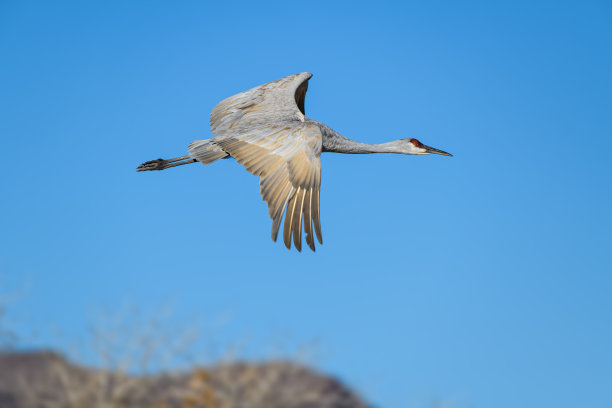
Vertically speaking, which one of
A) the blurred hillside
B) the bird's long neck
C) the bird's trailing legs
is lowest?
the blurred hillside

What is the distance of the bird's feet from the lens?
36.4 feet

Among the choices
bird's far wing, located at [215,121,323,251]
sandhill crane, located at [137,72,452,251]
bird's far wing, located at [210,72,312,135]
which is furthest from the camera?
bird's far wing, located at [210,72,312,135]

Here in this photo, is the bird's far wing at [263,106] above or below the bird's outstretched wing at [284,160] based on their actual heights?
above

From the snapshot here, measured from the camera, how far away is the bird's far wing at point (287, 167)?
792cm

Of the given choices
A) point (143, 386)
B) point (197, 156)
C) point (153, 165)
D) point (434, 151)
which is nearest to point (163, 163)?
point (153, 165)

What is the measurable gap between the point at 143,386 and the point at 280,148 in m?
3.50

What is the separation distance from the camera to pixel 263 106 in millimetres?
11461

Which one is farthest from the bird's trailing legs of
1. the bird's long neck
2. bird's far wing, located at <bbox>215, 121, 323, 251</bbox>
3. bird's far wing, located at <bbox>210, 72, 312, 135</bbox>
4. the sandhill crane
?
the bird's long neck

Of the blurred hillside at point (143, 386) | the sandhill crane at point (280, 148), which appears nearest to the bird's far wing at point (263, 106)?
the sandhill crane at point (280, 148)

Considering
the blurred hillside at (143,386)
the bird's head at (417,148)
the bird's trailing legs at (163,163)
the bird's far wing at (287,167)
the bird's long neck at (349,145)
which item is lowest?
the blurred hillside at (143,386)

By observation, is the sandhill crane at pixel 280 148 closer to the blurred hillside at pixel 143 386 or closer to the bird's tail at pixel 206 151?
the bird's tail at pixel 206 151

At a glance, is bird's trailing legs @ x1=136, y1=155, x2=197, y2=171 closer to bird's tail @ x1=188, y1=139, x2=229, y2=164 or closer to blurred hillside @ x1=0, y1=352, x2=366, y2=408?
bird's tail @ x1=188, y1=139, x2=229, y2=164

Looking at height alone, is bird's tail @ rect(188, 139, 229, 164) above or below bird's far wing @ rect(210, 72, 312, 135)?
below

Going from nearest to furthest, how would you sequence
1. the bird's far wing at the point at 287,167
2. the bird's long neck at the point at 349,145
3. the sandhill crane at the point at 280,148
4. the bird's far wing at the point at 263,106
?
the bird's far wing at the point at 287,167, the sandhill crane at the point at 280,148, the bird's long neck at the point at 349,145, the bird's far wing at the point at 263,106
